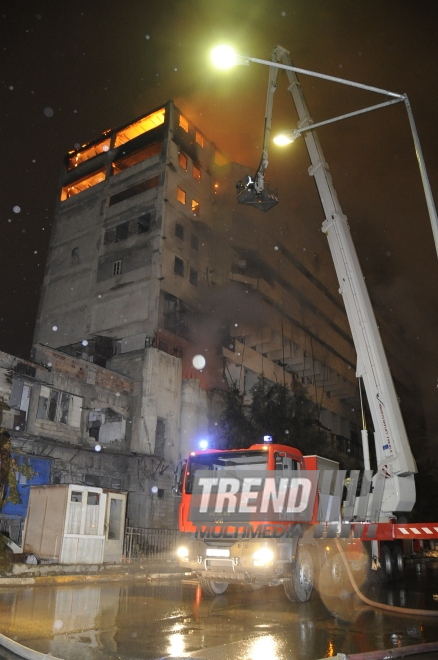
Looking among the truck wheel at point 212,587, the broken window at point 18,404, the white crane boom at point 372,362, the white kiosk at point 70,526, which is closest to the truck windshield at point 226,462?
the truck wheel at point 212,587

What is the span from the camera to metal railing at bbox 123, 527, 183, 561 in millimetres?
18172

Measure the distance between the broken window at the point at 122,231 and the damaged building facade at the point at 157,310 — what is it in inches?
3.6

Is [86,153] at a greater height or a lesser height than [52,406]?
greater

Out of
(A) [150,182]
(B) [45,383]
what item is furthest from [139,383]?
(A) [150,182]

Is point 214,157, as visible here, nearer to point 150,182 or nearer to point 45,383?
point 150,182

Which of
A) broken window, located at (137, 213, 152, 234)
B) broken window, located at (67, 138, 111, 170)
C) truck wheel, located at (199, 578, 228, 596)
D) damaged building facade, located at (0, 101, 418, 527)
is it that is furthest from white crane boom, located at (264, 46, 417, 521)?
broken window, located at (67, 138, 111, 170)

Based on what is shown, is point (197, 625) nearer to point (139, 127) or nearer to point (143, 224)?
point (143, 224)

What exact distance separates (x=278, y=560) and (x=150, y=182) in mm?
37856

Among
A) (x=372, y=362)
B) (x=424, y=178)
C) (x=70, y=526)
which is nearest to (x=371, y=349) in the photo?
(x=372, y=362)

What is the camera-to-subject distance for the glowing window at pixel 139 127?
1719 inches

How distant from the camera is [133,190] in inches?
1661

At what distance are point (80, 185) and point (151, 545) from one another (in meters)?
35.5

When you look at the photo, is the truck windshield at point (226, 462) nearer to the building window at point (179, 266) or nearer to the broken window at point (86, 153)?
the building window at point (179, 266)

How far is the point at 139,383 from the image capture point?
29312 millimetres
